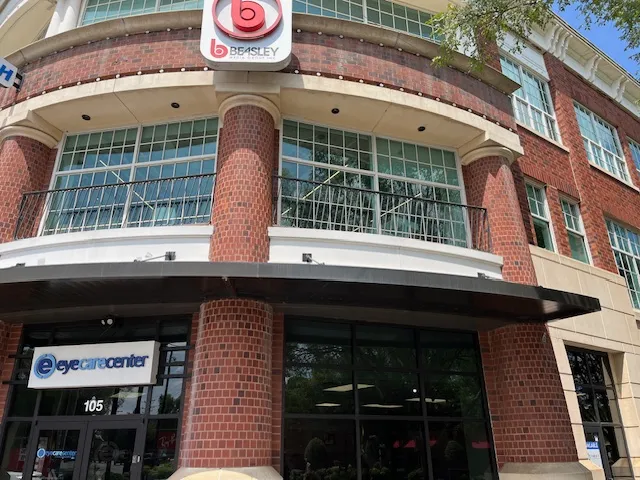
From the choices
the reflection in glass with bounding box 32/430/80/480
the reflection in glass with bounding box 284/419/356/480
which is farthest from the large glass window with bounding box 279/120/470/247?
the reflection in glass with bounding box 32/430/80/480

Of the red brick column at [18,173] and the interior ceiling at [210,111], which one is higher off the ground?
the interior ceiling at [210,111]

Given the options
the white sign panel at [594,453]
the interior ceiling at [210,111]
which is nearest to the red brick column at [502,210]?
the interior ceiling at [210,111]

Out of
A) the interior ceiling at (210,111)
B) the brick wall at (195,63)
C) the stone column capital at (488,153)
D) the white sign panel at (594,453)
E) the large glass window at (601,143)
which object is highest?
the large glass window at (601,143)

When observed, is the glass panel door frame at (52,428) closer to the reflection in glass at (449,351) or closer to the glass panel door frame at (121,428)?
the glass panel door frame at (121,428)

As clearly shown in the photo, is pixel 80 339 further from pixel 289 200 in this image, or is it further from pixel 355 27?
pixel 355 27

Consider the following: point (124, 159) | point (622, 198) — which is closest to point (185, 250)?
point (124, 159)

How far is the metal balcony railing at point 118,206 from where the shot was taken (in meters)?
9.23

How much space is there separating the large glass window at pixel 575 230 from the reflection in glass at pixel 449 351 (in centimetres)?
499

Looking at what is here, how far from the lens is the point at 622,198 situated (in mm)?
15766

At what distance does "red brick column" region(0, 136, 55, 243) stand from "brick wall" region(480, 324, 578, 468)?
31.6 ft

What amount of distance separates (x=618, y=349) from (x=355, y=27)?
33.1ft

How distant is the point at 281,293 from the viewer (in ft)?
25.9

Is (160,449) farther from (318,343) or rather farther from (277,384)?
(318,343)

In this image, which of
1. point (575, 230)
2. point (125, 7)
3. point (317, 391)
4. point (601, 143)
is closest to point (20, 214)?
point (125, 7)
